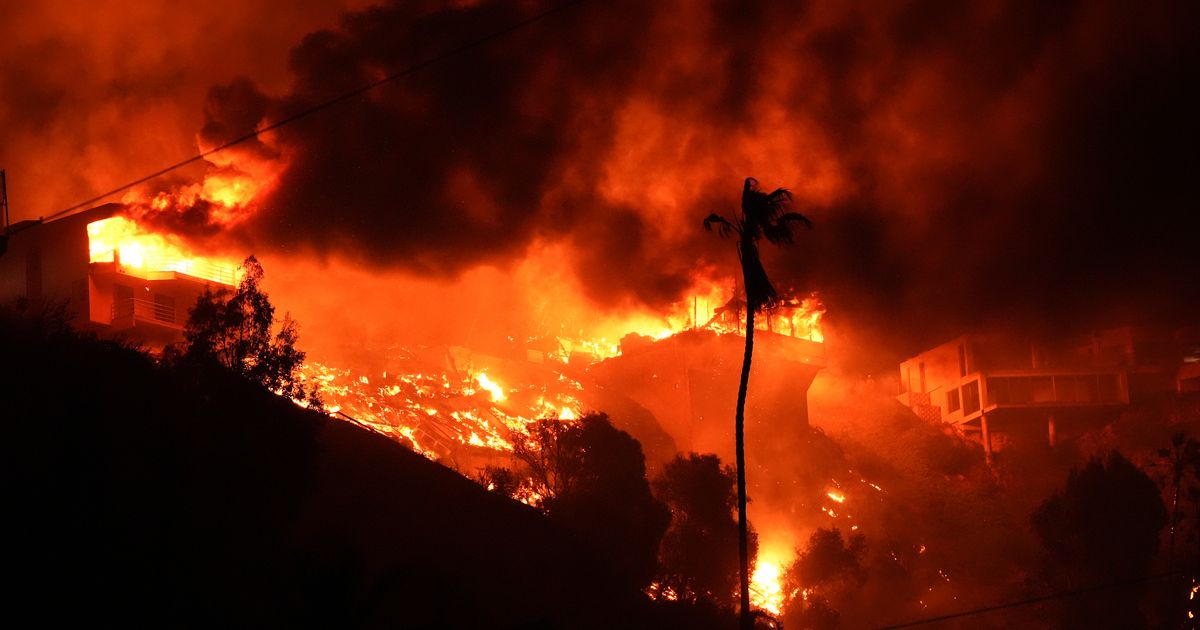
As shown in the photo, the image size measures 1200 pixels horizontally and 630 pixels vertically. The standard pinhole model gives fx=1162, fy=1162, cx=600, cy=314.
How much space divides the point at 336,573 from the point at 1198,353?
4478 inches

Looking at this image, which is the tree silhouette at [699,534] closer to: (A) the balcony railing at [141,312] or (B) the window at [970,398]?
(A) the balcony railing at [141,312]

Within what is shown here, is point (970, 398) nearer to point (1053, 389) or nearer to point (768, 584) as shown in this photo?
point (1053, 389)

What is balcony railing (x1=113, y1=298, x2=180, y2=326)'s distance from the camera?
208ft

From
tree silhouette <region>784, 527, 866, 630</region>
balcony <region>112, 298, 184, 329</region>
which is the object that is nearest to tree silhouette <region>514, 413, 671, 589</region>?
tree silhouette <region>784, 527, 866, 630</region>

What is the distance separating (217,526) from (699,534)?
28852mm

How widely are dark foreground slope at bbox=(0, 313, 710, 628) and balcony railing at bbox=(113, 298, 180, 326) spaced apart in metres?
15.4

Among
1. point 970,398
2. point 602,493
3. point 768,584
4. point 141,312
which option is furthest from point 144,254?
point 970,398

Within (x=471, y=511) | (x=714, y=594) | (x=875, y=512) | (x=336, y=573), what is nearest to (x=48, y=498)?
(x=336, y=573)

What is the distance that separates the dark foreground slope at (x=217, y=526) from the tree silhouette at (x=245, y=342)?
2.01m

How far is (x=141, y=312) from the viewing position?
213ft

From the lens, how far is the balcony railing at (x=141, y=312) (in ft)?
208

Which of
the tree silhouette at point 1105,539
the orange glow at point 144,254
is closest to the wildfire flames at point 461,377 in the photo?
the orange glow at point 144,254

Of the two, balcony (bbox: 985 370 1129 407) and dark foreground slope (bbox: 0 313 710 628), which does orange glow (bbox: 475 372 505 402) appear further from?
balcony (bbox: 985 370 1129 407)

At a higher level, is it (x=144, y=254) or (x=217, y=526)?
(x=144, y=254)
